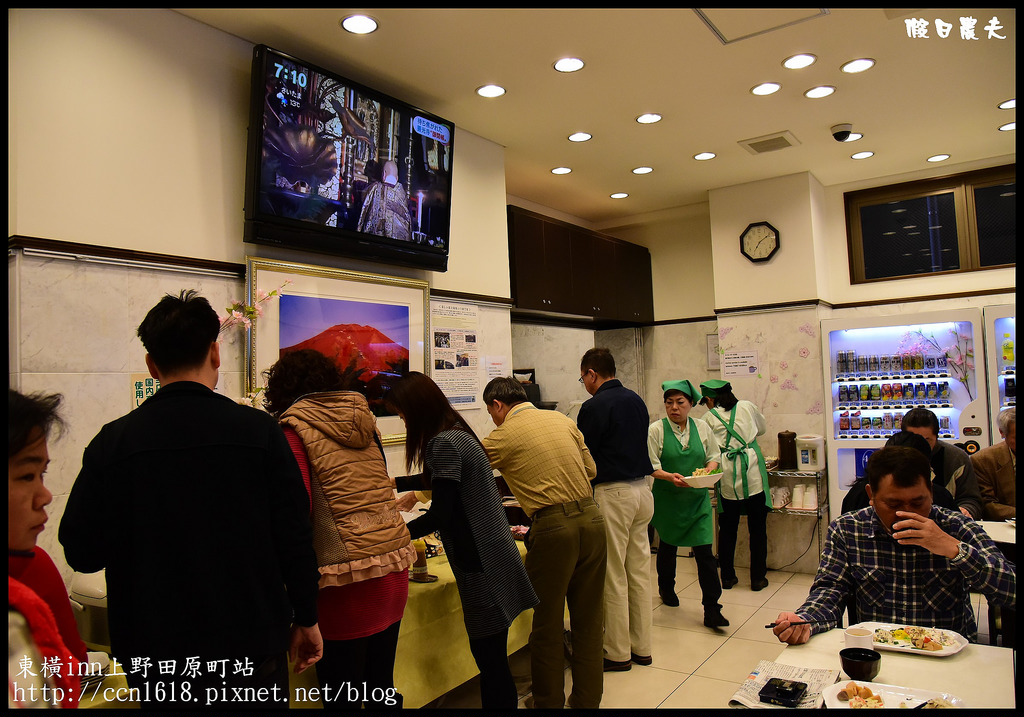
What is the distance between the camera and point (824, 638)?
2.15 metres

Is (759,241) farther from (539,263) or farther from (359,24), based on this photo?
(359,24)

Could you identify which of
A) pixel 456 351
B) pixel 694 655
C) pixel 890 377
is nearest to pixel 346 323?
pixel 456 351

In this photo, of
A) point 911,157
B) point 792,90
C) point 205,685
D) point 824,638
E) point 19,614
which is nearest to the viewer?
point 19,614

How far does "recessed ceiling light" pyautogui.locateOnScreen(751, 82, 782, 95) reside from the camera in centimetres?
437

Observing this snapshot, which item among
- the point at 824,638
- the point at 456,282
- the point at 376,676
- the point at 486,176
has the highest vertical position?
the point at 486,176

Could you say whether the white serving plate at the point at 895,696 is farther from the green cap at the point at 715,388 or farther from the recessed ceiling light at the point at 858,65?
the green cap at the point at 715,388

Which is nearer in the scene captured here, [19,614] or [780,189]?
[19,614]

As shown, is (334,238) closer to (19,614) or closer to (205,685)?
(205,685)

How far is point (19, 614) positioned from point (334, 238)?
270cm

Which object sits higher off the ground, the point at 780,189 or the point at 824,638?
the point at 780,189

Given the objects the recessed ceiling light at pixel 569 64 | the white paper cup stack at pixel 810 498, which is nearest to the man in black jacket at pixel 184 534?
the recessed ceiling light at pixel 569 64

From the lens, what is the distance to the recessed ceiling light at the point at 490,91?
4227mm

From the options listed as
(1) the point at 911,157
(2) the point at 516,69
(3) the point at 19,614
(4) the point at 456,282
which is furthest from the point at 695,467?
(3) the point at 19,614

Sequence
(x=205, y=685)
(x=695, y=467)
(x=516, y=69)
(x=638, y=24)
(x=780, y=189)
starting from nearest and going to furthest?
(x=205, y=685) → (x=638, y=24) → (x=516, y=69) → (x=695, y=467) → (x=780, y=189)
